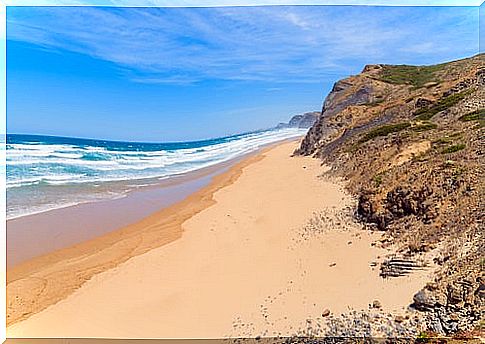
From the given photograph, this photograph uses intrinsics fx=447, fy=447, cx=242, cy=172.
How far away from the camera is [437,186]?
343 centimetres

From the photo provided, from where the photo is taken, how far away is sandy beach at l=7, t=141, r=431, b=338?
8.16ft

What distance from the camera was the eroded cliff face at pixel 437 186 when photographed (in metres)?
2.23

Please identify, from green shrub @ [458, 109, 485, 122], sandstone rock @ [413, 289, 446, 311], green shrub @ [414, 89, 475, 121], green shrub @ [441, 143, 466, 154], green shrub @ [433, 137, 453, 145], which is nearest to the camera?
sandstone rock @ [413, 289, 446, 311]

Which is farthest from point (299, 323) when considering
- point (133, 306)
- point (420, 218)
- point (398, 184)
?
point (398, 184)

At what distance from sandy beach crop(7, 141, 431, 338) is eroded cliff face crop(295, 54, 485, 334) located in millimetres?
191

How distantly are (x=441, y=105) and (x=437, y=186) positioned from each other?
4536 mm

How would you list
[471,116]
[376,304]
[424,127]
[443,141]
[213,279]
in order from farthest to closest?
[424,127], [471,116], [443,141], [213,279], [376,304]

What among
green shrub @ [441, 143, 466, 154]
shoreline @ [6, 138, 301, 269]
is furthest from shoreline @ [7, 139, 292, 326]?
green shrub @ [441, 143, 466, 154]

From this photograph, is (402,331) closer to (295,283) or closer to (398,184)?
(295,283)

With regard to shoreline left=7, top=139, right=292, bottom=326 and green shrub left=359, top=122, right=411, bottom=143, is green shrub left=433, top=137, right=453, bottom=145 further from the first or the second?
shoreline left=7, top=139, right=292, bottom=326

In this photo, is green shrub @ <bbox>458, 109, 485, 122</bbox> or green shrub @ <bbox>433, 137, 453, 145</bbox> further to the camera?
green shrub @ <bbox>458, 109, 485, 122</bbox>

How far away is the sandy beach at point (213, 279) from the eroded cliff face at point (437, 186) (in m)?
0.19

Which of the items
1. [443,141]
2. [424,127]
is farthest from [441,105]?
[443,141]

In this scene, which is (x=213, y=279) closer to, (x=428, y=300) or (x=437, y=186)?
(x=428, y=300)
